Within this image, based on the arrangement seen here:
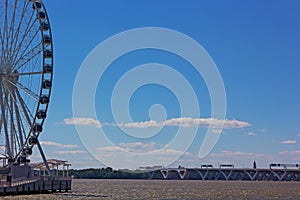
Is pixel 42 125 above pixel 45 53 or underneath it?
underneath

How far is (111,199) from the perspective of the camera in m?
84.9

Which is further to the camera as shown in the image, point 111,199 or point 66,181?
point 66,181

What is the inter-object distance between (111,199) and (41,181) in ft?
37.5

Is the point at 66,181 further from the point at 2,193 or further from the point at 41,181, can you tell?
the point at 2,193

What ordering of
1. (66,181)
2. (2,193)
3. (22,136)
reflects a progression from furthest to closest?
(66,181) < (22,136) < (2,193)

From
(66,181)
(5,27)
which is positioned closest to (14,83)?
(5,27)

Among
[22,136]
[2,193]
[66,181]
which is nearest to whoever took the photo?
[2,193]

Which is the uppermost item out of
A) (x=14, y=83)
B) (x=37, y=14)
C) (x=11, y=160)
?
(x=37, y=14)

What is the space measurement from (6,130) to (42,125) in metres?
7.05

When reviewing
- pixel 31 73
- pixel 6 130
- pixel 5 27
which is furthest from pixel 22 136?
pixel 5 27

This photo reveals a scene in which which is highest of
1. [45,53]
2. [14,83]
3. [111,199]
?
[45,53]

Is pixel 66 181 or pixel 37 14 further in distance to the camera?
pixel 66 181

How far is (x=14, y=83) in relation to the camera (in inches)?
3226

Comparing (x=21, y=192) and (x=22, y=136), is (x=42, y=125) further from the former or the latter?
(x=21, y=192)
